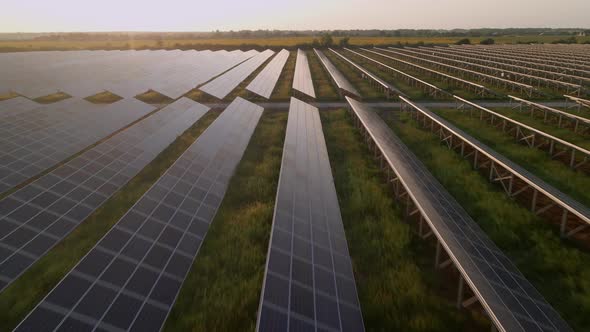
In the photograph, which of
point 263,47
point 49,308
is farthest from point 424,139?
point 263,47

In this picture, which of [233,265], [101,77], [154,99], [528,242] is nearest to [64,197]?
→ [233,265]

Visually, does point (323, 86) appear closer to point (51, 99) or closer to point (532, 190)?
point (532, 190)

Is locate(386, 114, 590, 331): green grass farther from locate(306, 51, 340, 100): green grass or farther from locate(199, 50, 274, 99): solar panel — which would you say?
locate(199, 50, 274, 99): solar panel

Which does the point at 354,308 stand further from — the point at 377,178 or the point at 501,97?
the point at 501,97

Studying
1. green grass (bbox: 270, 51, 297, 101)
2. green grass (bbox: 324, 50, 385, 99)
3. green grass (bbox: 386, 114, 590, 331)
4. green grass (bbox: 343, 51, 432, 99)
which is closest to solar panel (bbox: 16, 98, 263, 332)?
green grass (bbox: 386, 114, 590, 331)

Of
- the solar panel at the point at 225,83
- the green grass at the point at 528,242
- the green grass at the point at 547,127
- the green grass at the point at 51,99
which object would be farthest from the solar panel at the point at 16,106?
the green grass at the point at 547,127
